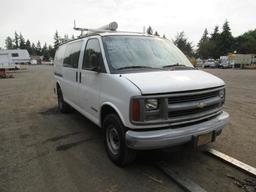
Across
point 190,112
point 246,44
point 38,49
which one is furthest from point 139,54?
point 38,49

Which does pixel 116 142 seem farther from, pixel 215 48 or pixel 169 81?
pixel 215 48

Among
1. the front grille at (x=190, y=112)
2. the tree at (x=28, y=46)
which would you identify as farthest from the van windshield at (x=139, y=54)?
the tree at (x=28, y=46)

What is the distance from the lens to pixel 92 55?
14.6 ft

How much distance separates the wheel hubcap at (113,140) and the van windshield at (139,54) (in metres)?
0.99

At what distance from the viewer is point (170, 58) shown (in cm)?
468

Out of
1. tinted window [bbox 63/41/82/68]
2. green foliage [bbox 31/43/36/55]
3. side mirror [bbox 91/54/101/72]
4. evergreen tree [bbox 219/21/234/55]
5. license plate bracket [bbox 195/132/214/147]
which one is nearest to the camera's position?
license plate bracket [bbox 195/132/214/147]

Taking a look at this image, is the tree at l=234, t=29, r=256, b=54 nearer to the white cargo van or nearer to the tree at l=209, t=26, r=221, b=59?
the tree at l=209, t=26, r=221, b=59

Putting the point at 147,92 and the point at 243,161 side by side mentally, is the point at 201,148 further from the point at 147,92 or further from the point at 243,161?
the point at 147,92

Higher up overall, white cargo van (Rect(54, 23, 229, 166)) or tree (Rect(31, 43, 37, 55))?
tree (Rect(31, 43, 37, 55))

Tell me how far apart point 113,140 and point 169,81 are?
4.59 feet

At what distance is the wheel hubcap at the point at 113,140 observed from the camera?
13.2ft

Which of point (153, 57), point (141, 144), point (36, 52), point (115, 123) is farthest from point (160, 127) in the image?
point (36, 52)

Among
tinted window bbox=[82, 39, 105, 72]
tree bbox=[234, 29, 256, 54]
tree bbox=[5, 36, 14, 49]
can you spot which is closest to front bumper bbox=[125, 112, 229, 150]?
tinted window bbox=[82, 39, 105, 72]

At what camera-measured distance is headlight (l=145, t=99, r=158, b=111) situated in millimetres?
3363
